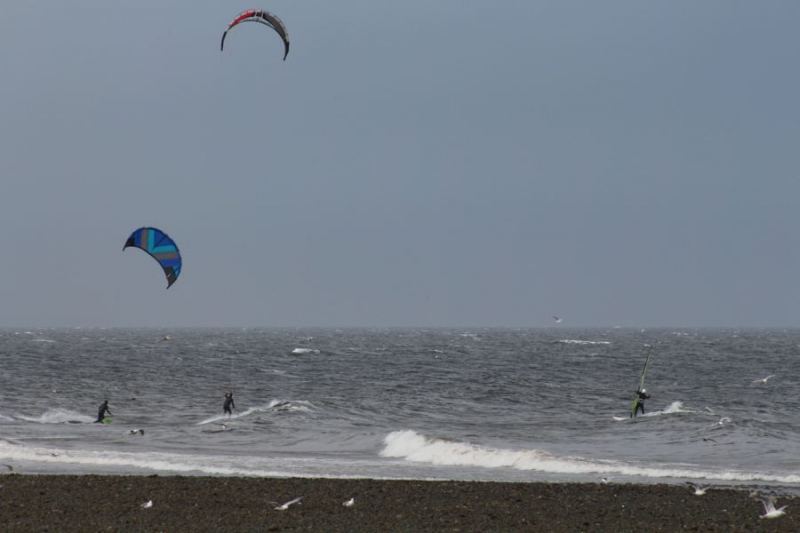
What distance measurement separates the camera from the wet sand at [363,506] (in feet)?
52.2

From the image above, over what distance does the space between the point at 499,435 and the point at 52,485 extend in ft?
54.9

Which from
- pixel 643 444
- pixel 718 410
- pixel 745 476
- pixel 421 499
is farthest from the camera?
pixel 718 410

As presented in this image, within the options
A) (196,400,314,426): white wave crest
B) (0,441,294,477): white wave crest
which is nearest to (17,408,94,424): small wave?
(196,400,314,426): white wave crest

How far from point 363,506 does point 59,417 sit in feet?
77.6

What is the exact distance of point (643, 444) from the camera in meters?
29.9

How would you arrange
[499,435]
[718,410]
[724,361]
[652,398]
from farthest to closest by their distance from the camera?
1. [724,361]
2. [652,398]
3. [718,410]
4. [499,435]

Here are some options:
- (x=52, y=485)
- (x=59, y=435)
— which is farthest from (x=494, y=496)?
(x=59, y=435)

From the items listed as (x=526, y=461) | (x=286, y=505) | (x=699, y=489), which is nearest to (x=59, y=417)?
(x=526, y=461)

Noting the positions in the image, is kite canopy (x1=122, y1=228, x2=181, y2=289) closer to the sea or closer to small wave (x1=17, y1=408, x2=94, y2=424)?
the sea

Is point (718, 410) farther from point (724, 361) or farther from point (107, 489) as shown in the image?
point (724, 361)

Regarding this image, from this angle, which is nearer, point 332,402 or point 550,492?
point 550,492

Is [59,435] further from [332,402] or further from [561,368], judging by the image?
[561,368]

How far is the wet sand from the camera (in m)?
15.9

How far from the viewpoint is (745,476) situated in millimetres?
23125
